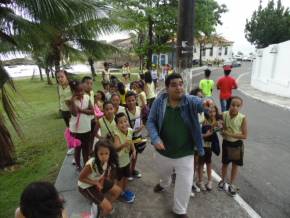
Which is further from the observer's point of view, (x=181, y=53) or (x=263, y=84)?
(x=263, y=84)

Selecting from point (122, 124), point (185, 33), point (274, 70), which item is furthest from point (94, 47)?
point (274, 70)

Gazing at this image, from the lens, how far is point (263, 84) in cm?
1652

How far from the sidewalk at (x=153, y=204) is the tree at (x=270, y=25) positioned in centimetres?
3215

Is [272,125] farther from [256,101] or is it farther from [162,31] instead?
[162,31]

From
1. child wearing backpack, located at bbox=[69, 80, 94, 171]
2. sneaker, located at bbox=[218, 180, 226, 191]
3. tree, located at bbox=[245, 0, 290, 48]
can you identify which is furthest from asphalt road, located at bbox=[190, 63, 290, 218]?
tree, located at bbox=[245, 0, 290, 48]

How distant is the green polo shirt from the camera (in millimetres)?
3062

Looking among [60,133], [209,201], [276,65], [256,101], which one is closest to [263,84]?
[276,65]

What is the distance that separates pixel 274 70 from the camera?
14930 mm

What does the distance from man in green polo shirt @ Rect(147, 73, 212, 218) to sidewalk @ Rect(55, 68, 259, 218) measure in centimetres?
40

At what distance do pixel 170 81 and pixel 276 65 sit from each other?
45.7 ft

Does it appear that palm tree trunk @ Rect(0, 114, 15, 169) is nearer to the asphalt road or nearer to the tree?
the asphalt road

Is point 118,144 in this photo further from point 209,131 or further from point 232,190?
point 232,190

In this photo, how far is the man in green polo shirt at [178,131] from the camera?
9.87 feet

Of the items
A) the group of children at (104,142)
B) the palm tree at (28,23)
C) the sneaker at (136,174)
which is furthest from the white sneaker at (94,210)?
the palm tree at (28,23)
